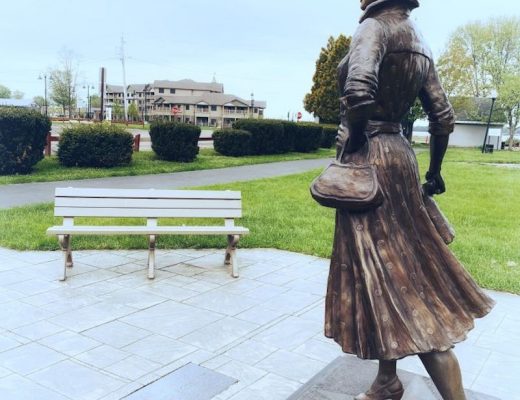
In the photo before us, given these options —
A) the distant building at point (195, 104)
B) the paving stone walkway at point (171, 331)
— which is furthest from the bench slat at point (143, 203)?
the distant building at point (195, 104)

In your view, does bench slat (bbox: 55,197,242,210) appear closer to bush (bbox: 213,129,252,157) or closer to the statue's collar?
the statue's collar

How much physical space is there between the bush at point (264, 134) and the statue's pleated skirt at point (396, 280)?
2002 centimetres

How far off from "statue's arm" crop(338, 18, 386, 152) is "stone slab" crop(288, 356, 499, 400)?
150 cm

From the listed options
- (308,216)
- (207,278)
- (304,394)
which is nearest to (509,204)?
(308,216)

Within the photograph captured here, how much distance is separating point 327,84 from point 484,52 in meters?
21.1

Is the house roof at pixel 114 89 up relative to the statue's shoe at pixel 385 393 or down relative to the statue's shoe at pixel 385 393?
up

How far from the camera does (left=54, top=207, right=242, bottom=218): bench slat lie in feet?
19.6

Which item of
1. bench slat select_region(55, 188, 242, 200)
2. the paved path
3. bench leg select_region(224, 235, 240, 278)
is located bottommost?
the paved path

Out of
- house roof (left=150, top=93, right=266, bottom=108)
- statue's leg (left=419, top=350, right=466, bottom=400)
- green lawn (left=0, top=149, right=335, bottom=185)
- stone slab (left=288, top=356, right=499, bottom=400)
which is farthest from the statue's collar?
house roof (left=150, top=93, right=266, bottom=108)

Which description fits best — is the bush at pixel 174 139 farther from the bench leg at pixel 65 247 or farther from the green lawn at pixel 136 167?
the bench leg at pixel 65 247

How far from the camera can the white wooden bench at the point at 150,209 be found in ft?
19.4

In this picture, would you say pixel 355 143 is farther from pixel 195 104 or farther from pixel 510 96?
pixel 195 104

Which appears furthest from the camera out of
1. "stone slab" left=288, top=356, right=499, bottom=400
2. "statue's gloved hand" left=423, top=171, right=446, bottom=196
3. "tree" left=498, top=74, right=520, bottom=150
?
"tree" left=498, top=74, right=520, bottom=150

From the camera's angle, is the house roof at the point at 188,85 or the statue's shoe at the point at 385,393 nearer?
the statue's shoe at the point at 385,393
